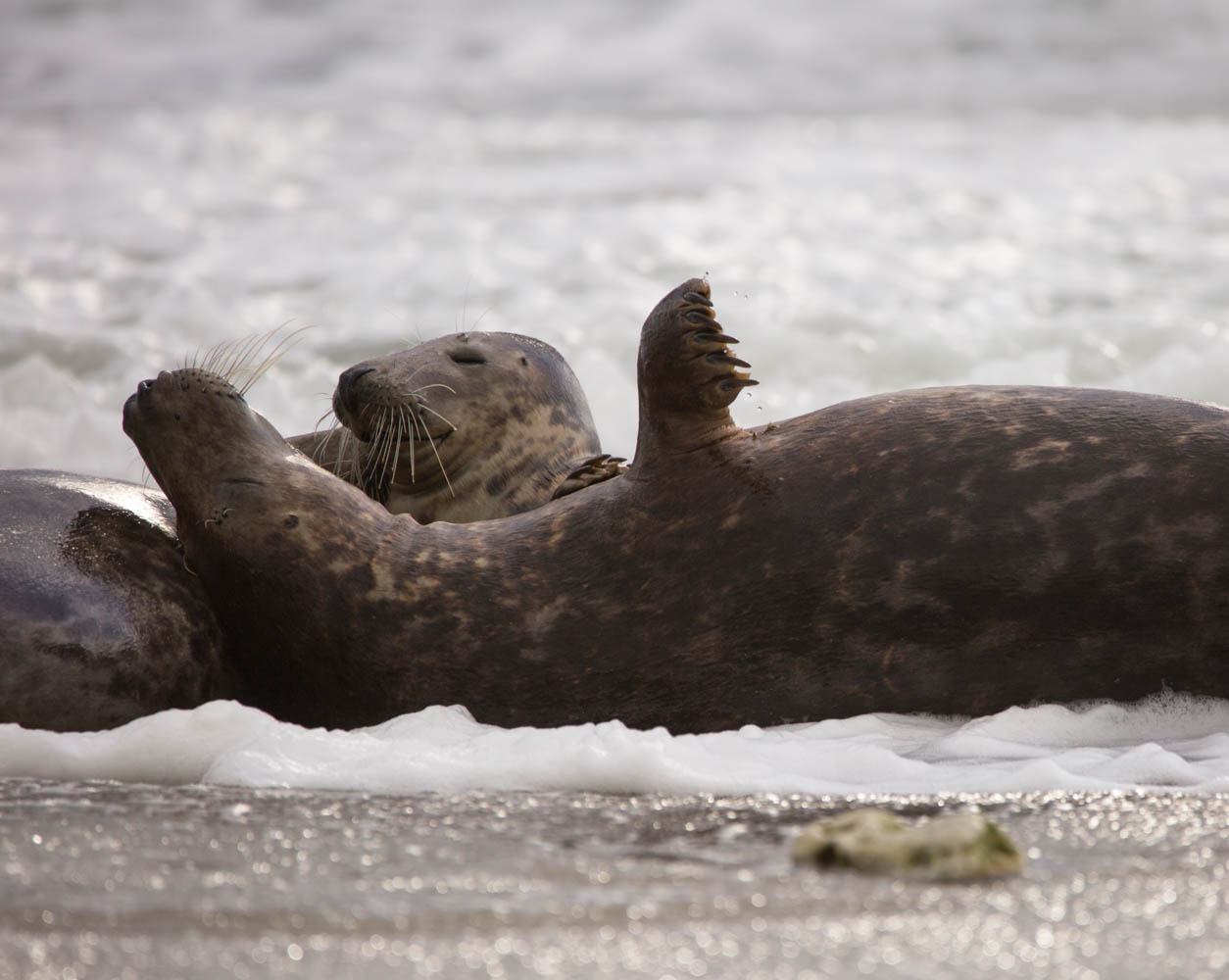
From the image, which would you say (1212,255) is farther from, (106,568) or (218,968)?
(218,968)

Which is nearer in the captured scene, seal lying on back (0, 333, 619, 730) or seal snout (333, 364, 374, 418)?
seal lying on back (0, 333, 619, 730)

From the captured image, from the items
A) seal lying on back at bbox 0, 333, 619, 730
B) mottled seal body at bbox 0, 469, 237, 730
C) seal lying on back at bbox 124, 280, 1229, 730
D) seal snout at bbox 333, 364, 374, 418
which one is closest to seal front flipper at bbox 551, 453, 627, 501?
seal lying on back at bbox 0, 333, 619, 730

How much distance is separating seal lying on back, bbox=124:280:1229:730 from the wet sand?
71cm

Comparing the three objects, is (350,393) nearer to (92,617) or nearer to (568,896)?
(92,617)

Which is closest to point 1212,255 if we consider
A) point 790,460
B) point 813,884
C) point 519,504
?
point 519,504

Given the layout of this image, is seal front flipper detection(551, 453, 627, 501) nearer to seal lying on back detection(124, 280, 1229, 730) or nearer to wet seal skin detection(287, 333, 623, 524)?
wet seal skin detection(287, 333, 623, 524)

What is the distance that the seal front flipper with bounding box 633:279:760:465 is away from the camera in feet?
11.3

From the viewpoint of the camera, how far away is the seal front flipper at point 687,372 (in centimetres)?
345

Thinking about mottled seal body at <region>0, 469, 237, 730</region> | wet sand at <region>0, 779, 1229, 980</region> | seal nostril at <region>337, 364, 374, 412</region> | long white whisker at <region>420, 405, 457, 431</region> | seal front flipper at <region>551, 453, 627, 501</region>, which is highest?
seal nostril at <region>337, 364, 374, 412</region>

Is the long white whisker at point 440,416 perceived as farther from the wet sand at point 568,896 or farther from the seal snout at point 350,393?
the wet sand at point 568,896

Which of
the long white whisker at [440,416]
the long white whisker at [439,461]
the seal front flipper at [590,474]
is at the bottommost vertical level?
the seal front flipper at [590,474]

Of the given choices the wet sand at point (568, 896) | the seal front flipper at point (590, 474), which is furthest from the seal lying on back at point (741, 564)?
the wet sand at point (568, 896)

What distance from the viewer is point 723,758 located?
2.96 meters

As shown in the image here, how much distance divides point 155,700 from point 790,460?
1497mm
